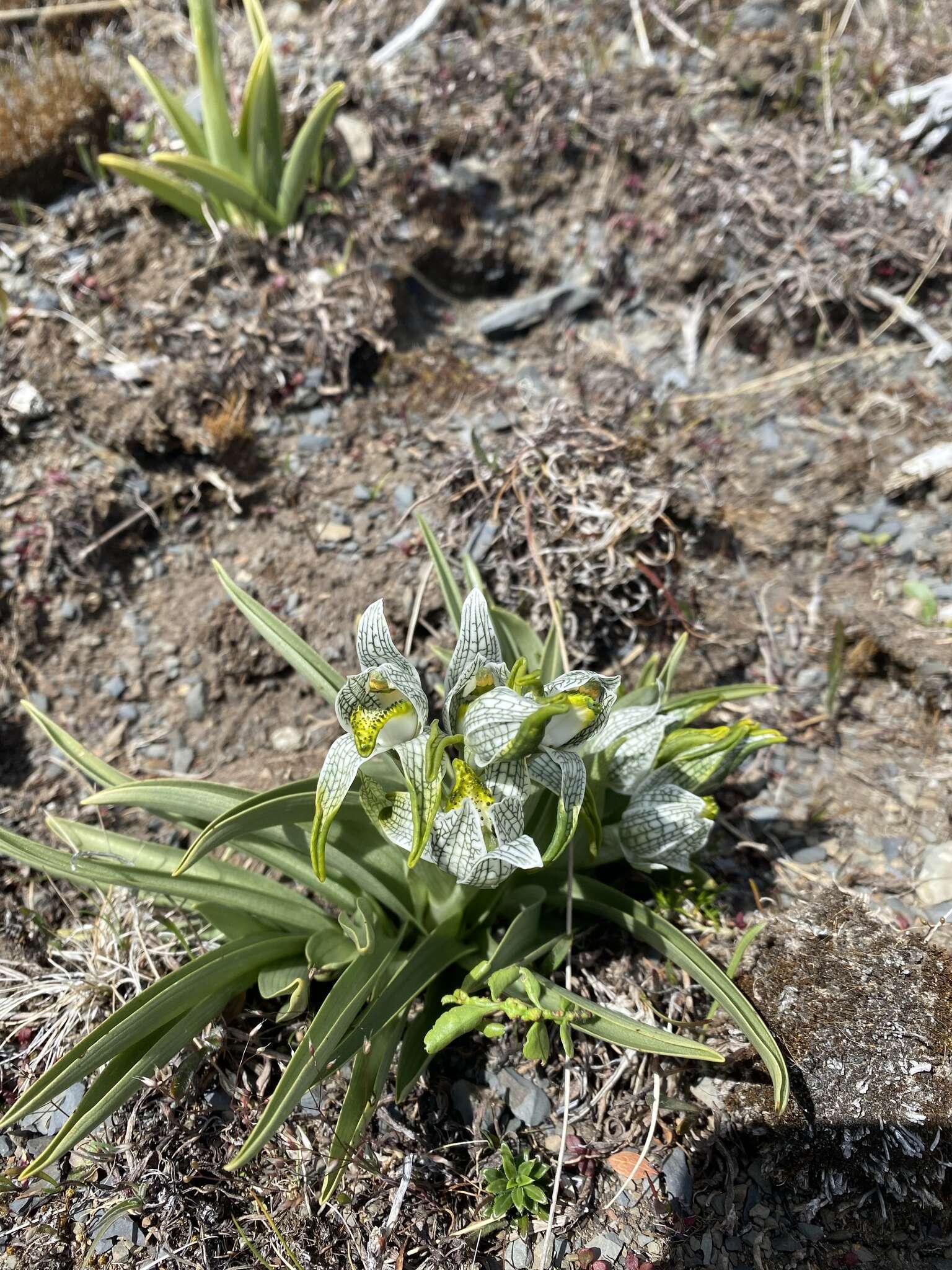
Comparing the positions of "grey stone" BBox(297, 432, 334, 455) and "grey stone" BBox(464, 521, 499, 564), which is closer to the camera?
"grey stone" BBox(464, 521, 499, 564)

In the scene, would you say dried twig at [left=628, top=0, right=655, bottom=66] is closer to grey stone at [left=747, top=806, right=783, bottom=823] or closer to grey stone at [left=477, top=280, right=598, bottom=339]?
grey stone at [left=477, top=280, right=598, bottom=339]

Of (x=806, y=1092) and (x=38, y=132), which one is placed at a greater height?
(x=38, y=132)

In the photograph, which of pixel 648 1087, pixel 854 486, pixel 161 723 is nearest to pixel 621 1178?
pixel 648 1087

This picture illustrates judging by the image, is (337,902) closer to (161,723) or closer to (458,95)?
(161,723)

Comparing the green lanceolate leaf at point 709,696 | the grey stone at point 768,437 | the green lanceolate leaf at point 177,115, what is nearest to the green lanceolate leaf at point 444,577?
the green lanceolate leaf at point 709,696

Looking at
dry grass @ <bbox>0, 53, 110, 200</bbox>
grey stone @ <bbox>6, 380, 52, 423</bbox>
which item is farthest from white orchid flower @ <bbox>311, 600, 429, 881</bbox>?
dry grass @ <bbox>0, 53, 110, 200</bbox>

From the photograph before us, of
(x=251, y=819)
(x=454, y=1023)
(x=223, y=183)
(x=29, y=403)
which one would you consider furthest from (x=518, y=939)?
(x=223, y=183)
